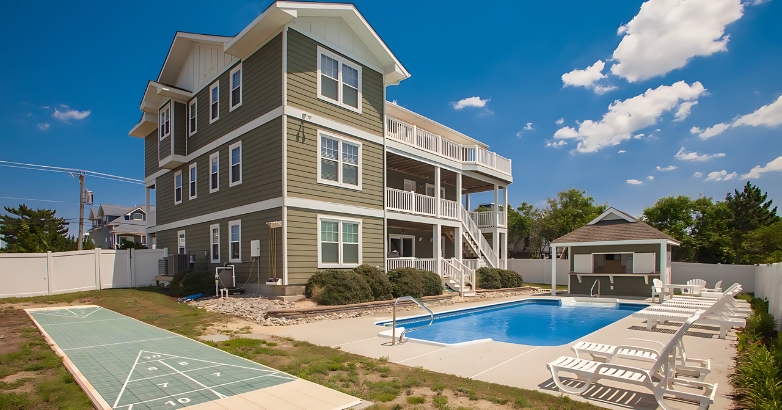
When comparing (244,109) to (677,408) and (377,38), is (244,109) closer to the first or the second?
(377,38)

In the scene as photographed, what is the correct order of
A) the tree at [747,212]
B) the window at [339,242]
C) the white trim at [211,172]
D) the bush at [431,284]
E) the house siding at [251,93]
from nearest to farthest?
the house siding at [251,93], the window at [339,242], the bush at [431,284], the white trim at [211,172], the tree at [747,212]

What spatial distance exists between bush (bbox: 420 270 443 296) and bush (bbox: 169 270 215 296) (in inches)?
308

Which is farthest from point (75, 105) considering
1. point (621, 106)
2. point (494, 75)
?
point (621, 106)

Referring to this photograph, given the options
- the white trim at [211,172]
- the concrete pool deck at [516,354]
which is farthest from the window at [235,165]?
the concrete pool deck at [516,354]

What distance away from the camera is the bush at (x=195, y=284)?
16.1 m

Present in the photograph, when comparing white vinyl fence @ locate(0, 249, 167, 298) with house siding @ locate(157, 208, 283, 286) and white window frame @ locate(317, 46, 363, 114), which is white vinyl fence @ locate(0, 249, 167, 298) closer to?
house siding @ locate(157, 208, 283, 286)

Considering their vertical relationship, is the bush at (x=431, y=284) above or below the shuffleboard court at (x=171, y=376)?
below

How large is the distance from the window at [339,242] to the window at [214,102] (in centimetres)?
685

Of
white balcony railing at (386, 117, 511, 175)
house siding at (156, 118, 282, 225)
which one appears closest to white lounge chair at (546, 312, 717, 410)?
house siding at (156, 118, 282, 225)

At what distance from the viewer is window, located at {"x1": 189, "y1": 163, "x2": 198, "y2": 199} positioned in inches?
774

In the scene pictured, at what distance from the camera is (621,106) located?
29.0 meters

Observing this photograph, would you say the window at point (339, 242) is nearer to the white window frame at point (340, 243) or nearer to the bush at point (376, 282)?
the white window frame at point (340, 243)

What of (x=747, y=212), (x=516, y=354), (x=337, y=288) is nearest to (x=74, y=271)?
(x=337, y=288)

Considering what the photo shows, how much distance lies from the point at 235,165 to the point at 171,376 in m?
11.9
